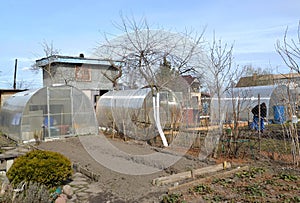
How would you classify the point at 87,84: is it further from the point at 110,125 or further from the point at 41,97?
the point at 41,97

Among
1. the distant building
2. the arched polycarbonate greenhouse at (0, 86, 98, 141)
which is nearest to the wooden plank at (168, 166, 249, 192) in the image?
the arched polycarbonate greenhouse at (0, 86, 98, 141)

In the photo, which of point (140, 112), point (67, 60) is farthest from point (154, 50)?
point (67, 60)

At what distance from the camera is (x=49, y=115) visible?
11.9 metres

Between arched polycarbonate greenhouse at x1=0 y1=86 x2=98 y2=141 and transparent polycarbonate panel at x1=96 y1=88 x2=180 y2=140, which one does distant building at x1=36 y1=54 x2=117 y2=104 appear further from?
arched polycarbonate greenhouse at x1=0 y1=86 x2=98 y2=141

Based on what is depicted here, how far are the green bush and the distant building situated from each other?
1355 centimetres

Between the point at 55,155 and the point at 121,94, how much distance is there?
9497 mm

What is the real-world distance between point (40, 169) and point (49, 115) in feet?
22.8

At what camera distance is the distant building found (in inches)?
784

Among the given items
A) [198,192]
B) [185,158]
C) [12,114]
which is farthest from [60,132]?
[198,192]

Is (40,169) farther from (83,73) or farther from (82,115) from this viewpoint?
(83,73)

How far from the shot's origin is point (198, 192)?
17.1 ft

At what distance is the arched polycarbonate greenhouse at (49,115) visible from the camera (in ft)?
37.6

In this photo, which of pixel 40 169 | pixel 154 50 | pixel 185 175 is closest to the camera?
pixel 40 169

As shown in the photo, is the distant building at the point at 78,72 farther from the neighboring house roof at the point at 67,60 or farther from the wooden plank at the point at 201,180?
the wooden plank at the point at 201,180
